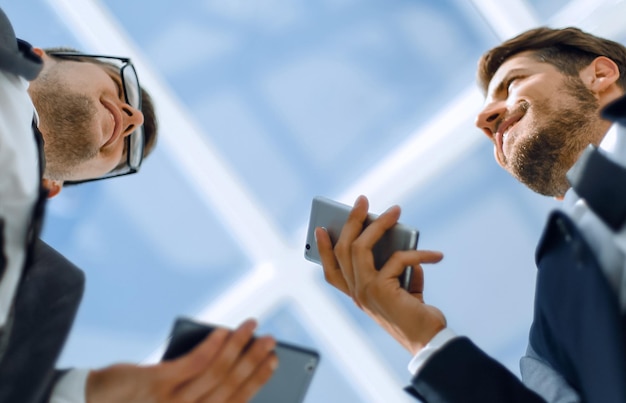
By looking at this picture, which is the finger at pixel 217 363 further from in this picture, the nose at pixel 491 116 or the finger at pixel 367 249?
the nose at pixel 491 116

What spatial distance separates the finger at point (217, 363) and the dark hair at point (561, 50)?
1791mm

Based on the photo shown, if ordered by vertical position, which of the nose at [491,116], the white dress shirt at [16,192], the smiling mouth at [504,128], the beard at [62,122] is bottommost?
the smiling mouth at [504,128]

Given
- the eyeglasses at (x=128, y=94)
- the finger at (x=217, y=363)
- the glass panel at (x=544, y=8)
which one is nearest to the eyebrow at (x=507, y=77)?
the glass panel at (x=544, y=8)

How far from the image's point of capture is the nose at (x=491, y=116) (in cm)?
270

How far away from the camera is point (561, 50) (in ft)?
9.05

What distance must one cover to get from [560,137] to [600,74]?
0.34m

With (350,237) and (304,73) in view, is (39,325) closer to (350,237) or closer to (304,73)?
(350,237)

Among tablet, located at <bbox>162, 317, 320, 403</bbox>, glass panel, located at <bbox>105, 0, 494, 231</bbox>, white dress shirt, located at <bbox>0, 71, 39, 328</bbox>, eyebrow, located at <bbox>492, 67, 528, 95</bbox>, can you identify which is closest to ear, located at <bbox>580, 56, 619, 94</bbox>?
eyebrow, located at <bbox>492, 67, 528, 95</bbox>

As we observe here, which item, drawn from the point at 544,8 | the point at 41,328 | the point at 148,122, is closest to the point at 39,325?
the point at 41,328

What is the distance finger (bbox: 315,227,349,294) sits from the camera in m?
1.86

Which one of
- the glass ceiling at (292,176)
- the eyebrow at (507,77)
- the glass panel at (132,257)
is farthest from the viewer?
the glass panel at (132,257)

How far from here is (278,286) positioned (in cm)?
339

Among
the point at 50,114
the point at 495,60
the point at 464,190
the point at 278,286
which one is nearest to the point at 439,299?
the point at 464,190

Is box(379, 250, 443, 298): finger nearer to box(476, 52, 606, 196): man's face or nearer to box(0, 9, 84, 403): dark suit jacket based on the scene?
box(0, 9, 84, 403): dark suit jacket
